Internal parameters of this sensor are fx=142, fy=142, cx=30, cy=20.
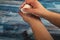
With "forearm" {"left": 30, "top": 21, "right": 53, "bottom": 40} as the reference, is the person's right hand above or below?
above

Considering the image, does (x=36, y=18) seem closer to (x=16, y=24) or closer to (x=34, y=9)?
(x=34, y=9)

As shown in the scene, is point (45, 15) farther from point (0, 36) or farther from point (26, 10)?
point (0, 36)

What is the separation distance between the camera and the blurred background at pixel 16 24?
3.31 ft

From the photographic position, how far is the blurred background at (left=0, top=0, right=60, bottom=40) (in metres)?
1.01

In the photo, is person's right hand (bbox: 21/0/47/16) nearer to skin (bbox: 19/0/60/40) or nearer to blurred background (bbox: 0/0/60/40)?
skin (bbox: 19/0/60/40)

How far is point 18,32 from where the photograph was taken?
1.01m

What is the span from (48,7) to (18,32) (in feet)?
0.94

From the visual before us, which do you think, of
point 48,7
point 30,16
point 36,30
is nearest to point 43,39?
point 36,30

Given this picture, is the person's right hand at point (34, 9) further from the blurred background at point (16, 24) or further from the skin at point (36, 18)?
the blurred background at point (16, 24)

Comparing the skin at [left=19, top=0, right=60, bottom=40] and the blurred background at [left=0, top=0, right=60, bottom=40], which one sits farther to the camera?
the blurred background at [left=0, top=0, right=60, bottom=40]

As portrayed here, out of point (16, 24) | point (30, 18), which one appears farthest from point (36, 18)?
point (16, 24)

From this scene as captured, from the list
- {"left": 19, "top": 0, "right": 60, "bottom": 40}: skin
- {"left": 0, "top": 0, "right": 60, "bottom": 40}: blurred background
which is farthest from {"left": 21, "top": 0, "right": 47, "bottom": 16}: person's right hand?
{"left": 0, "top": 0, "right": 60, "bottom": 40}: blurred background

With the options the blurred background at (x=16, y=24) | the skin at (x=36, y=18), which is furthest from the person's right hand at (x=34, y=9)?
the blurred background at (x=16, y=24)

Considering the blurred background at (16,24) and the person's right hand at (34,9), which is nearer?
the person's right hand at (34,9)
